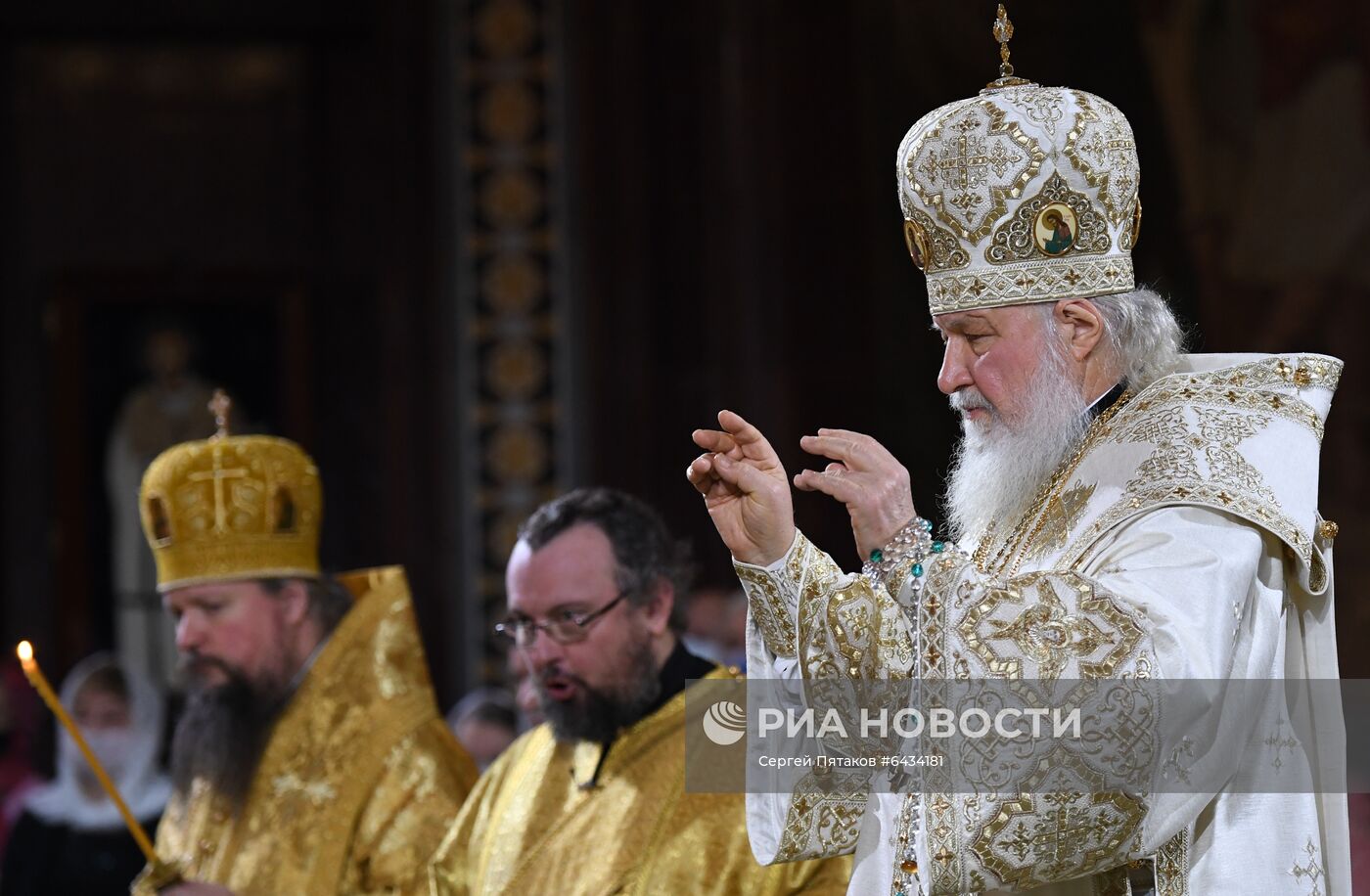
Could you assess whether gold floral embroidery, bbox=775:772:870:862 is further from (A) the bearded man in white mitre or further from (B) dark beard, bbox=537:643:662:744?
(B) dark beard, bbox=537:643:662:744

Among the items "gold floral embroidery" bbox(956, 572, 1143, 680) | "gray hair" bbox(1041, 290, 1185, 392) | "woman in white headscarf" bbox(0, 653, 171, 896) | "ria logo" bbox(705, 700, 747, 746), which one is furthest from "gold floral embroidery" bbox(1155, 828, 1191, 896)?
"woman in white headscarf" bbox(0, 653, 171, 896)

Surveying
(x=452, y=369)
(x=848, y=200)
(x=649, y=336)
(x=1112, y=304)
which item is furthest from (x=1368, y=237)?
(x=452, y=369)

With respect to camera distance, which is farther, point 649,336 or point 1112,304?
point 649,336

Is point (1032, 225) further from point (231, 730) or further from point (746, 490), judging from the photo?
point (231, 730)

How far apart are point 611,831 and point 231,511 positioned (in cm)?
154

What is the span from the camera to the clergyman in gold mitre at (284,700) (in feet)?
14.5

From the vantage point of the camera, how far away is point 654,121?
31.4 feet

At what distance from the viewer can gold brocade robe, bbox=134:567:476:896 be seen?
4375mm

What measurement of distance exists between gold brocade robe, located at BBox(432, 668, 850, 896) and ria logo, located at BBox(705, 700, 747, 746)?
0.10 metres

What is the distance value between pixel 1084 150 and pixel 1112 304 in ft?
0.73

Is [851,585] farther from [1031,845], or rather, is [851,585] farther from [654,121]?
[654,121]

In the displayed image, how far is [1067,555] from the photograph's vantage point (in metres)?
2.75

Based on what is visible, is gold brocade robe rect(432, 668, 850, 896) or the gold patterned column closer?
gold brocade robe rect(432, 668, 850, 896)

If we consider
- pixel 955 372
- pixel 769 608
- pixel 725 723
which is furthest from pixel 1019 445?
pixel 725 723
